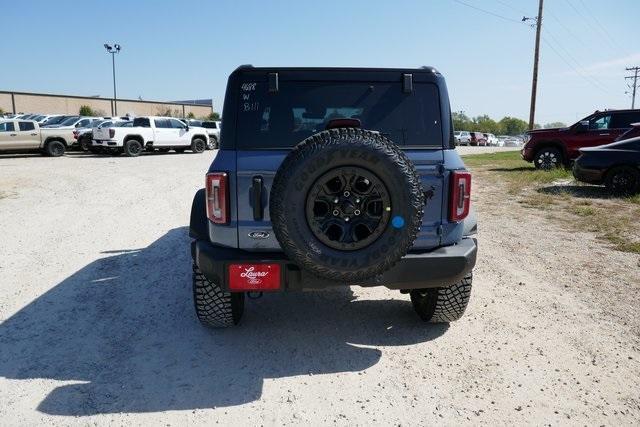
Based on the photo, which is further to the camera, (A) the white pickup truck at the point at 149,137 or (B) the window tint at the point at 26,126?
(A) the white pickup truck at the point at 149,137

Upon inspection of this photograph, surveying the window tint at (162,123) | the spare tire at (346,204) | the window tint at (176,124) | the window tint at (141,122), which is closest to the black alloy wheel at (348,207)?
the spare tire at (346,204)

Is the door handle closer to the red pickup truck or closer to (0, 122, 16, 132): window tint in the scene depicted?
the red pickup truck

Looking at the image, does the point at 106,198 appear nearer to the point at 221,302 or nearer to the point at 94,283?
the point at 94,283

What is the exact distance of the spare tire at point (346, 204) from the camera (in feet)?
9.82

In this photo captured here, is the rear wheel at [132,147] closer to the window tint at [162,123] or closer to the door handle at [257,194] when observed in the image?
the window tint at [162,123]

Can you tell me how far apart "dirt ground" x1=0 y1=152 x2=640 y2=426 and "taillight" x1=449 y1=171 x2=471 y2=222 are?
1.01 metres

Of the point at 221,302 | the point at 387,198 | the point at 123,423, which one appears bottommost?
the point at 123,423

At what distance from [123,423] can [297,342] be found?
1403 millimetres

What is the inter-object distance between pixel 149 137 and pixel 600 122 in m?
17.9

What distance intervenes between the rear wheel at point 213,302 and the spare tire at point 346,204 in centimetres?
100

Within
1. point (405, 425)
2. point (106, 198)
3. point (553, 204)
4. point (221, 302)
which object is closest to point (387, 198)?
point (405, 425)

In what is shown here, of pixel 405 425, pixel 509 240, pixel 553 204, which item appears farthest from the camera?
pixel 553 204

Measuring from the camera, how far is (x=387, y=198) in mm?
3043

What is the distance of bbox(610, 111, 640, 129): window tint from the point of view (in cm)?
1439
